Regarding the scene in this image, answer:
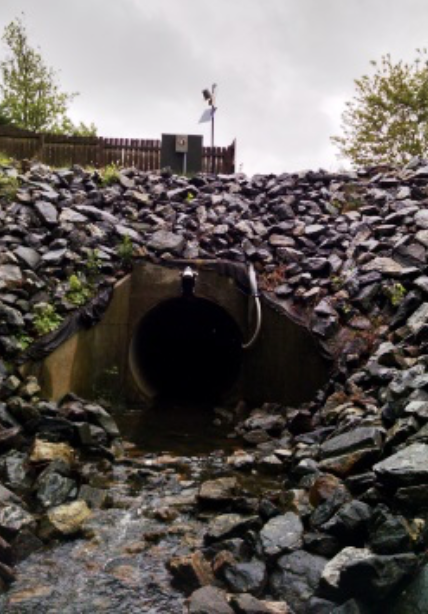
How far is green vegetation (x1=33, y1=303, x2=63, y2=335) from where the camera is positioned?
7.31 m

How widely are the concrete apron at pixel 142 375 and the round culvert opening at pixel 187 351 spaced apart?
0.20 m

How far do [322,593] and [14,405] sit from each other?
375 centimetres

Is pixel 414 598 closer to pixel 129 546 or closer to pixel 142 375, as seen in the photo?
pixel 129 546

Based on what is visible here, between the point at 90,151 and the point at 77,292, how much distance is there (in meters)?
7.35

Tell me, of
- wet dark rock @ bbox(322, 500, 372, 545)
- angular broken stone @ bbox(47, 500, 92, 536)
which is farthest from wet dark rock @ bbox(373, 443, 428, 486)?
angular broken stone @ bbox(47, 500, 92, 536)

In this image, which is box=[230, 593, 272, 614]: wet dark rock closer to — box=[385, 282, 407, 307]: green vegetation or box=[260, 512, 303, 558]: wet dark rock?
box=[260, 512, 303, 558]: wet dark rock

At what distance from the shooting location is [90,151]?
47.4ft

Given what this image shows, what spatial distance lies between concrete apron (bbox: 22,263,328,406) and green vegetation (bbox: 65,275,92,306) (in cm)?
42

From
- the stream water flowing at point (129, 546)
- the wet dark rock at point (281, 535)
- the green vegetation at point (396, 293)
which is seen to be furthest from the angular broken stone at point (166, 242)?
the wet dark rock at point (281, 535)

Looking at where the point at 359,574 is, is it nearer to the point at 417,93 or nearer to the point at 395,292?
the point at 395,292

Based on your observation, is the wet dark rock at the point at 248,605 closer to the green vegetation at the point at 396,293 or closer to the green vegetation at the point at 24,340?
the green vegetation at the point at 24,340

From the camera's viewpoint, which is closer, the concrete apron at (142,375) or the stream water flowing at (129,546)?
the stream water flowing at (129,546)

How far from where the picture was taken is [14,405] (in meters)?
6.04

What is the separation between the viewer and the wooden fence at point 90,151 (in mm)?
14281
